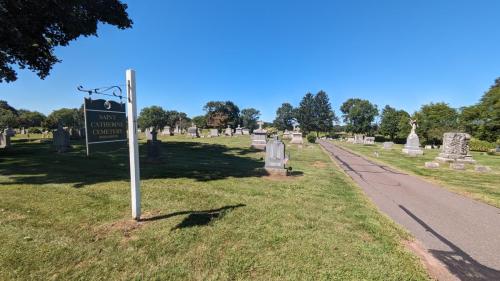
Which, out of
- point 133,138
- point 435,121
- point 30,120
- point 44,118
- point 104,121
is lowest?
point 133,138

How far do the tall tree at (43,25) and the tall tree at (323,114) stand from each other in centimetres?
8943

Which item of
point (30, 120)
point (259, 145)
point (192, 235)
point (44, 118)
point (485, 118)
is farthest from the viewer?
point (44, 118)

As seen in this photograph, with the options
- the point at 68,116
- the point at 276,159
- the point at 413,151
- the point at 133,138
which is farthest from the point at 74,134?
the point at 68,116

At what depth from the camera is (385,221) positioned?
552 centimetres

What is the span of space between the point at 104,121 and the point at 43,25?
1089 centimetres

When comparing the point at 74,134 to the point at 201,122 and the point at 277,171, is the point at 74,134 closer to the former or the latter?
the point at 277,171

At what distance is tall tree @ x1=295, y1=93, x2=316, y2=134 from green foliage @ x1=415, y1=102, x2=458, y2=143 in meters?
40.7

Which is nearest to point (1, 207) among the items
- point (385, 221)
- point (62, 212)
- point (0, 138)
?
point (62, 212)

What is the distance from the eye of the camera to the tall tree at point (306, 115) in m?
96.1

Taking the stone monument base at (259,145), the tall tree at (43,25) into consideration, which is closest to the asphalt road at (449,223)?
the stone monument base at (259,145)

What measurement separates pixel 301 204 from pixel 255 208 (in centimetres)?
141

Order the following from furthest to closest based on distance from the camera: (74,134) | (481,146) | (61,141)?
1. (481,146)
2. (74,134)
3. (61,141)

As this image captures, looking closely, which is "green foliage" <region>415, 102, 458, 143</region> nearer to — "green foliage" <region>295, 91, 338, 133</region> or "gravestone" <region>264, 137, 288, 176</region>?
"green foliage" <region>295, 91, 338, 133</region>

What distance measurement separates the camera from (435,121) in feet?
Result: 169
